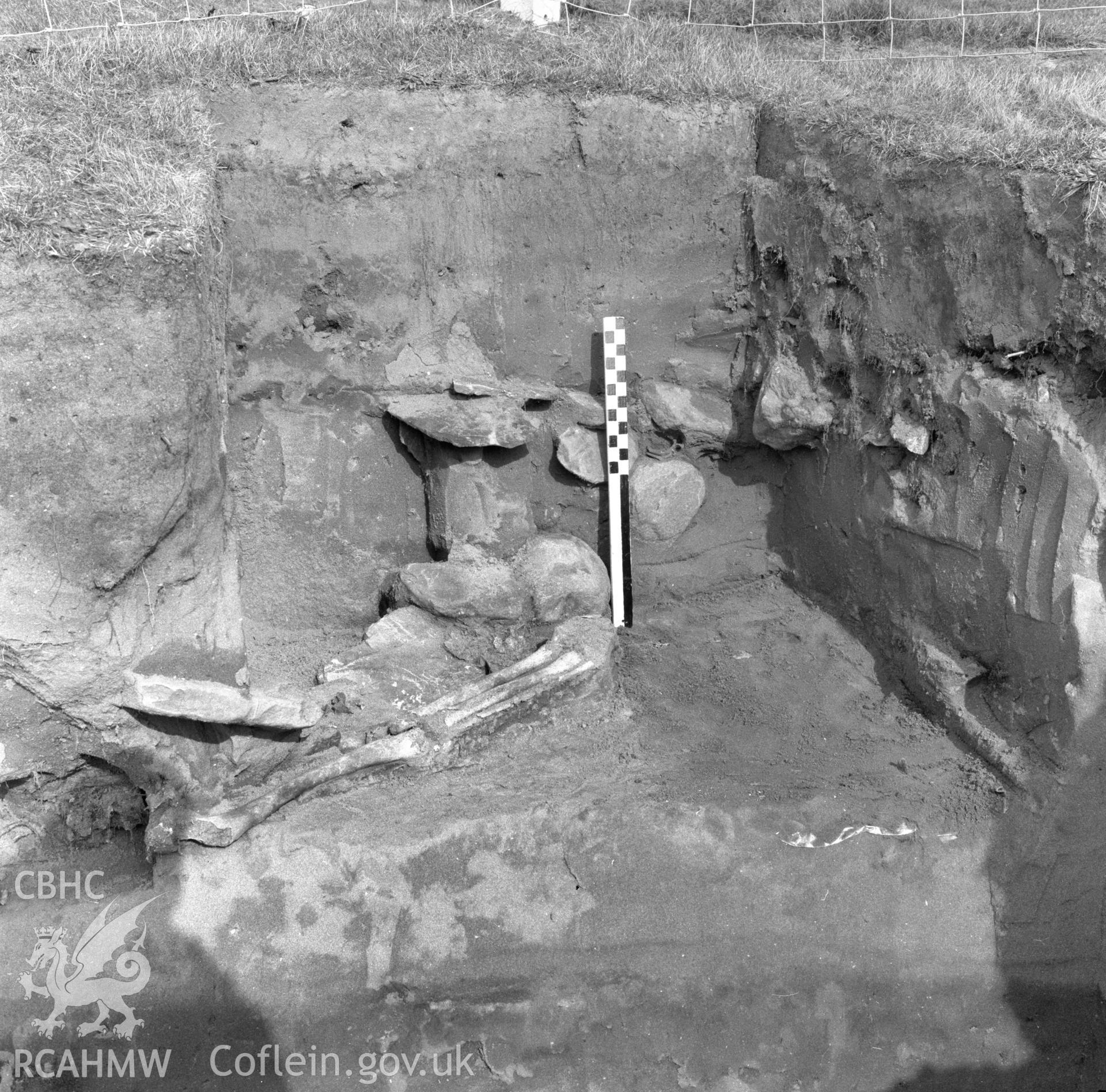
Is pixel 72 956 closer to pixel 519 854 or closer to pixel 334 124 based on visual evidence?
pixel 519 854

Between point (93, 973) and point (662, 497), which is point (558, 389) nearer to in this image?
point (662, 497)

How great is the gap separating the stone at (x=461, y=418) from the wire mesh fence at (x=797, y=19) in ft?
7.95

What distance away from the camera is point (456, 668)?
4848 millimetres

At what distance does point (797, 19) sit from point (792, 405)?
3.88 meters

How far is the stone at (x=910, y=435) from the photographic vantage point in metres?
4.45

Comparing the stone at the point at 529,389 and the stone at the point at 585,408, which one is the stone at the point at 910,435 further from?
the stone at the point at 529,389

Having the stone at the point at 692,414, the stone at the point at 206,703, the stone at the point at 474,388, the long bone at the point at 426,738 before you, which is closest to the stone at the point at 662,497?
the stone at the point at 692,414

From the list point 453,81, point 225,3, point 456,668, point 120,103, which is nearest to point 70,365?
point 120,103

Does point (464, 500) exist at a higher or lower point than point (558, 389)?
lower

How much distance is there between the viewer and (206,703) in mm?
4078

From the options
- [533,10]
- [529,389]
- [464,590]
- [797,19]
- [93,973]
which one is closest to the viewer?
[93,973]

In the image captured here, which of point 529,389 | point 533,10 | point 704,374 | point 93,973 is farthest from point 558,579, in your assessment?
point 533,10

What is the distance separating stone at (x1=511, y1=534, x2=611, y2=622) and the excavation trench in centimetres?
2

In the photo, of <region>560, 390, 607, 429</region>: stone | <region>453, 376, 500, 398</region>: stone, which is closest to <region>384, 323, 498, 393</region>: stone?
<region>453, 376, 500, 398</region>: stone
